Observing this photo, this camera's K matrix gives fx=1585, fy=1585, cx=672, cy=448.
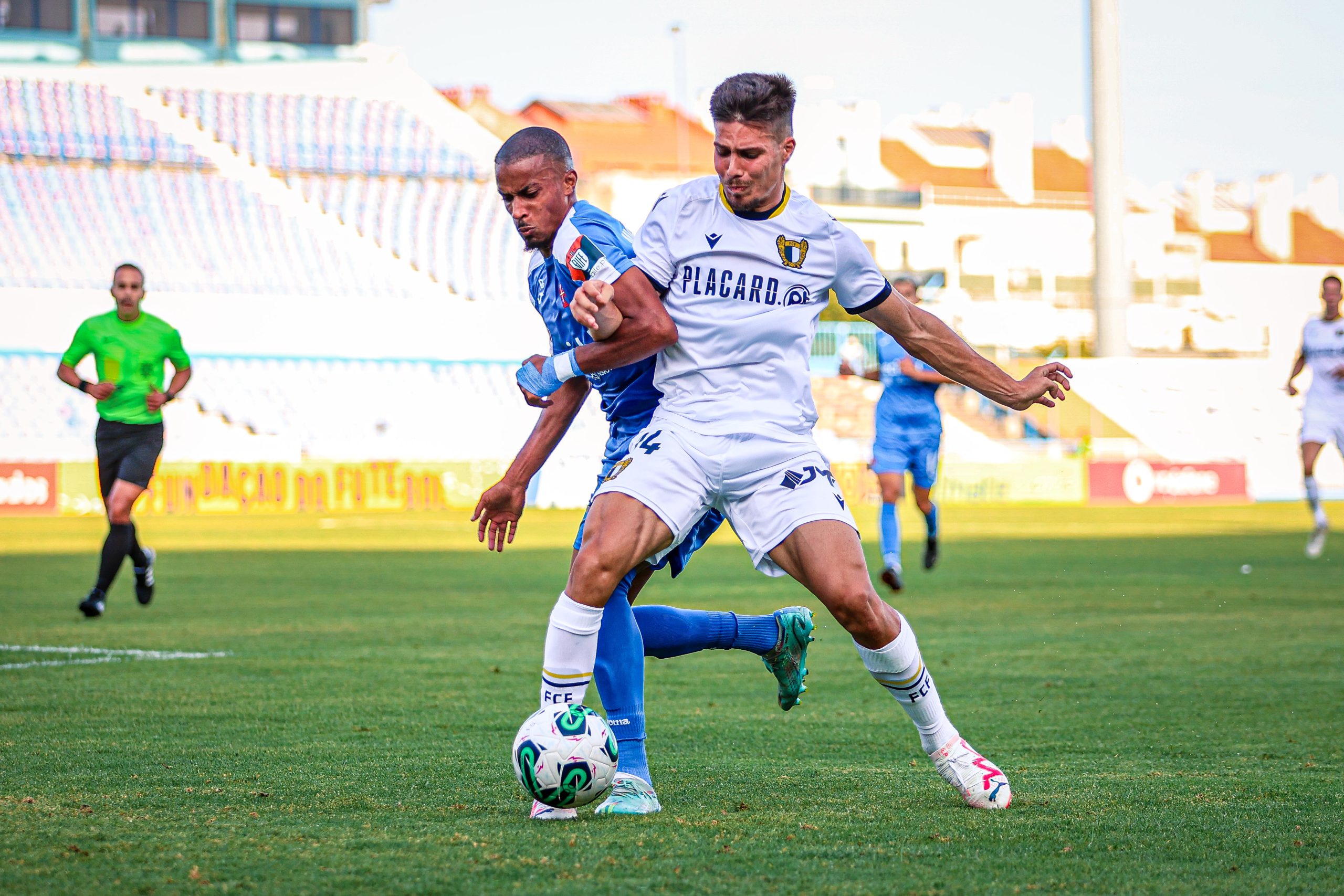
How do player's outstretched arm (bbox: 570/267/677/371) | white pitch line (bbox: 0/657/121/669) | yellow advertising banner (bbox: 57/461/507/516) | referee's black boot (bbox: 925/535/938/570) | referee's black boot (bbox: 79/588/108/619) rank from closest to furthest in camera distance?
player's outstretched arm (bbox: 570/267/677/371), white pitch line (bbox: 0/657/121/669), referee's black boot (bbox: 79/588/108/619), referee's black boot (bbox: 925/535/938/570), yellow advertising banner (bbox: 57/461/507/516)

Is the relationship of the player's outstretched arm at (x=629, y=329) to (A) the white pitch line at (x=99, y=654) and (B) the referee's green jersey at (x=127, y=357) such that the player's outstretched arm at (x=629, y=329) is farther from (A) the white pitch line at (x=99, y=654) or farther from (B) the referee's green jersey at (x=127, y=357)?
(B) the referee's green jersey at (x=127, y=357)

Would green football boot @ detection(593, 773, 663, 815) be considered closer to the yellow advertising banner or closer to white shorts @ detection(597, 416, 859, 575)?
white shorts @ detection(597, 416, 859, 575)

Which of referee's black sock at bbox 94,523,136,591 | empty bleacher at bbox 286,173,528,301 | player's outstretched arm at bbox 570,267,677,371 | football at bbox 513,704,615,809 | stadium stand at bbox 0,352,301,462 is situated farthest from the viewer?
empty bleacher at bbox 286,173,528,301

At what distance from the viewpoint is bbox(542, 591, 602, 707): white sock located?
4.28m

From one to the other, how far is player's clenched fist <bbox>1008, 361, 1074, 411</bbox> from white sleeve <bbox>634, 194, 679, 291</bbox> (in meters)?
1.06

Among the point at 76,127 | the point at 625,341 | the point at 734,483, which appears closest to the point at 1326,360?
the point at 734,483

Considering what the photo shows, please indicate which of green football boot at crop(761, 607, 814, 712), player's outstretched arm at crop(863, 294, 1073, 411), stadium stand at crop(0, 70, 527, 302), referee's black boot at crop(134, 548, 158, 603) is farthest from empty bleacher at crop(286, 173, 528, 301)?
player's outstretched arm at crop(863, 294, 1073, 411)

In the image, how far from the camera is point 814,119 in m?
65.3

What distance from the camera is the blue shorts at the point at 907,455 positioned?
13.4 m

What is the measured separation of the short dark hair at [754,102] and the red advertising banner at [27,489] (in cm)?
2711

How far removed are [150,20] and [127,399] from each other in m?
47.3

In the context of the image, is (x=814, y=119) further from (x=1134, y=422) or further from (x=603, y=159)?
(x=1134, y=422)

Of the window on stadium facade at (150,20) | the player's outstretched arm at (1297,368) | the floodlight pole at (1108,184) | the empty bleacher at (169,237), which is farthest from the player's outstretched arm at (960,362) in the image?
the window on stadium facade at (150,20)

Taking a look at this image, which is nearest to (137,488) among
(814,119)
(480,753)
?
(480,753)
